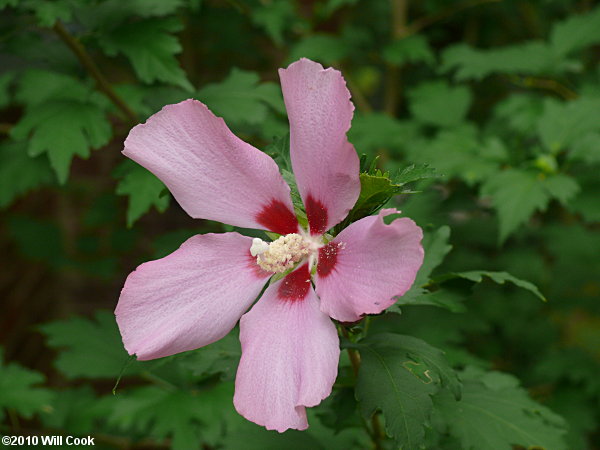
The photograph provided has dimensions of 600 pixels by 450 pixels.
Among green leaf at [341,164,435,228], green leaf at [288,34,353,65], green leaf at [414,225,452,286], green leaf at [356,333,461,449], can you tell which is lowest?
green leaf at [288,34,353,65]

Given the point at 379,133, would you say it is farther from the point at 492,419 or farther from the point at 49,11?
the point at 492,419

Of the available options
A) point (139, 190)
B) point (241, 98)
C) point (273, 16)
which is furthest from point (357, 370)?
point (273, 16)

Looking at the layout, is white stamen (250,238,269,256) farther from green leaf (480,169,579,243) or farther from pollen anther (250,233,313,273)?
green leaf (480,169,579,243)

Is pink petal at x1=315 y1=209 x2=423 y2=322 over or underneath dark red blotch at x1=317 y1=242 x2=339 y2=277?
over

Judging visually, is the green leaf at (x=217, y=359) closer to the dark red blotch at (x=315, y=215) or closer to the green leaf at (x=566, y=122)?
the dark red blotch at (x=315, y=215)

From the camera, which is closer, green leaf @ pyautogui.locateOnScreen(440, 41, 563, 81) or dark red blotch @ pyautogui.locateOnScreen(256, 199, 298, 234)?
dark red blotch @ pyautogui.locateOnScreen(256, 199, 298, 234)

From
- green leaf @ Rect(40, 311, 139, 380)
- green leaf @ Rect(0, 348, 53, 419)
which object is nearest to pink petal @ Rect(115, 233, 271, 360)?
green leaf @ Rect(0, 348, 53, 419)

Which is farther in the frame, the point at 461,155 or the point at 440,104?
the point at 440,104

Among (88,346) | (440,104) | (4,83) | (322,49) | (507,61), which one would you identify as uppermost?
(4,83)
